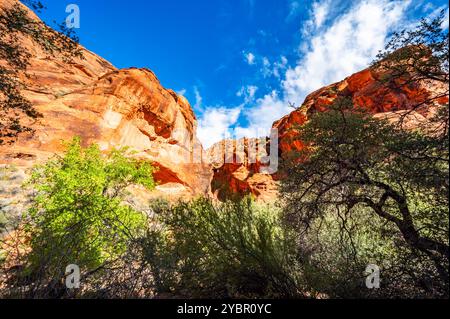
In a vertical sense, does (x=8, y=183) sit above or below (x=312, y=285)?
above

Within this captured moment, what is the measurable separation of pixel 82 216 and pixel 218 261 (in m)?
4.45

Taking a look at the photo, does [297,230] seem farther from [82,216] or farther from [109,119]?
[109,119]

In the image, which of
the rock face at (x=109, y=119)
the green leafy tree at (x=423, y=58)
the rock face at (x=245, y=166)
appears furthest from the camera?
the rock face at (x=245, y=166)

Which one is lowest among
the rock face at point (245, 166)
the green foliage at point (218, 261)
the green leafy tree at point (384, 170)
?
the green foliage at point (218, 261)

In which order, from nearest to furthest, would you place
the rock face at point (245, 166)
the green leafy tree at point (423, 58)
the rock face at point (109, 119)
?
1. the green leafy tree at point (423, 58)
2. the rock face at point (109, 119)
3. the rock face at point (245, 166)

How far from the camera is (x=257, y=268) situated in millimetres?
5016

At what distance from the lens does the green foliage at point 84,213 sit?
4.93 m

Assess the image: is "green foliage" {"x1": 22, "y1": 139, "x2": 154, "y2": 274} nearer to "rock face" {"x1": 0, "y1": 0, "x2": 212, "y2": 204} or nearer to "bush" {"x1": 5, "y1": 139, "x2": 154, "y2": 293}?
"bush" {"x1": 5, "y1": 139, "x2": 154, "y2": 293}

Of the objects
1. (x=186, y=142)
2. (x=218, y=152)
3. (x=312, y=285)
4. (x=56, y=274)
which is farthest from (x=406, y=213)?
(x=218, y=152)

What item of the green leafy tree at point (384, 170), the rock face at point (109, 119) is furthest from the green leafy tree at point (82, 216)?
the rock face at point (109, 119)

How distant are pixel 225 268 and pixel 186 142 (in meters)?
28.4

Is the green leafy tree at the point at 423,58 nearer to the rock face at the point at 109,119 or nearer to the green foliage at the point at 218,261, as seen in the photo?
the green foliage at the point at 218,261
